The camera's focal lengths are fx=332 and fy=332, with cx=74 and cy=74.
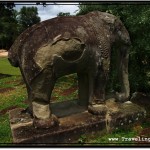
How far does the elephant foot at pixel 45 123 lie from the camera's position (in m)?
5.62

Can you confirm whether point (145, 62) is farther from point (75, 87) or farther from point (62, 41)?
point (62, 41)

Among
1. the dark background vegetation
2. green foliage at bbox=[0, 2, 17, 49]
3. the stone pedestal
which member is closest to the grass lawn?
the stone pedestal

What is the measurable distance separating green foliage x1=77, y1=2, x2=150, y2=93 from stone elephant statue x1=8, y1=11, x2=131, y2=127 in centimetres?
209

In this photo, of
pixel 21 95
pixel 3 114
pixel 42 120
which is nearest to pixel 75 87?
pixel 21 95

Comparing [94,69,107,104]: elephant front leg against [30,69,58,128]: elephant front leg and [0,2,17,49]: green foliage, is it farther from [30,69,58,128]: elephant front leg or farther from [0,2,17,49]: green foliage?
[0,2,17,49]: green foliage

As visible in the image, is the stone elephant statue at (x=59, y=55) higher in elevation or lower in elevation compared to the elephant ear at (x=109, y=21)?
Answer: lower

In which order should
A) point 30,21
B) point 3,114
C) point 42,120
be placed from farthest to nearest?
point 30,21 < point 3,114 < point 42,120

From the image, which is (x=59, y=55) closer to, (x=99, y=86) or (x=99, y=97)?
(x=99, y=86)

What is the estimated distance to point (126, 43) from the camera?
6715 millimetres

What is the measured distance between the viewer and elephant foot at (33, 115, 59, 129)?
18.5ft

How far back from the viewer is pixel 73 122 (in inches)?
234

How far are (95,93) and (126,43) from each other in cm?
129

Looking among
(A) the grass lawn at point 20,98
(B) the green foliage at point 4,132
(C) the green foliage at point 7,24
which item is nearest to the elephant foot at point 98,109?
(A) the grass lawn at point 20,98

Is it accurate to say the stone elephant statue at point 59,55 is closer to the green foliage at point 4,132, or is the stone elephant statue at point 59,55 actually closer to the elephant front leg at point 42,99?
the elephant front leg at point 42,99
